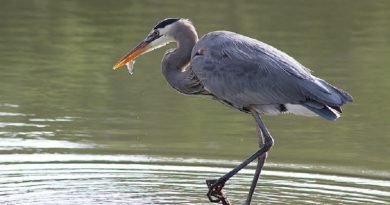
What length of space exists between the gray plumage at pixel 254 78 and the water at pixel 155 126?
95 centimetres

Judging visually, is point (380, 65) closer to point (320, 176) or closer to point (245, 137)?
point (245, 137)

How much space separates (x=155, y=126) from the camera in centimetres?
1325

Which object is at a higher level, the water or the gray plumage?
the gray plumage

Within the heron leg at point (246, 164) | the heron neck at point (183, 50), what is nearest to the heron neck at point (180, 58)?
the heron neck at point (183, 50)

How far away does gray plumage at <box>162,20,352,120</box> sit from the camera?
9688 mm

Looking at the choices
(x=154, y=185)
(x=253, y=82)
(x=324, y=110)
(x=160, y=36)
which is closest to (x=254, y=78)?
(x=253, y=82)

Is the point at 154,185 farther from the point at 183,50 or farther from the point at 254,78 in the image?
the point at 254,78

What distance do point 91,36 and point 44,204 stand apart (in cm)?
1047

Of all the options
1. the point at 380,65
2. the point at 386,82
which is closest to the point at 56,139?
the point at 386,82

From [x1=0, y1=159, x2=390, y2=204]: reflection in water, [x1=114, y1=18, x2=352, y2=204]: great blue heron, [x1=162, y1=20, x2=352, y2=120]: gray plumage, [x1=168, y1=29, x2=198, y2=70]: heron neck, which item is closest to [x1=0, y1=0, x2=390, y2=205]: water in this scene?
[x1=0, y1=159, x2=390, y2=204]: reflection in water

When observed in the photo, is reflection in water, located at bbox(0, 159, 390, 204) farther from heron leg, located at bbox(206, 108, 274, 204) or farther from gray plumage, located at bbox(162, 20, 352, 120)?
gray plumage, located at bbox(162, 20, 352, 120)

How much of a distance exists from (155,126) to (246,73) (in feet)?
11.3

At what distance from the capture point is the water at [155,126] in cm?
1060

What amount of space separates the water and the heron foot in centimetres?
38
